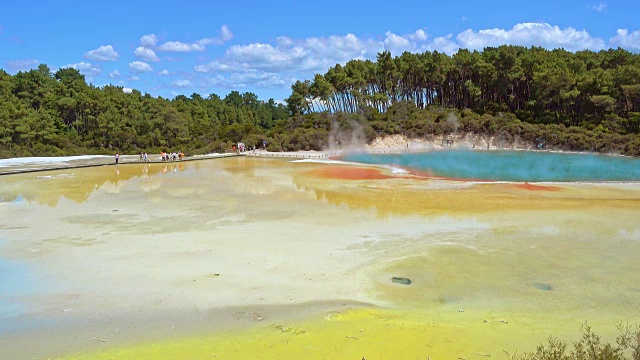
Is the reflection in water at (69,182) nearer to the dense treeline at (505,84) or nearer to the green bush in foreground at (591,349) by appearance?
the green bush in foreground at (591,349)

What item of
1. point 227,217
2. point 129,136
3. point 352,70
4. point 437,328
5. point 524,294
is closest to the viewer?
point 437,328

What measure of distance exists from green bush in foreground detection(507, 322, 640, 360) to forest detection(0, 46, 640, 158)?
46.9 m

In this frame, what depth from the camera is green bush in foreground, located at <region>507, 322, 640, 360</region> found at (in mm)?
5449

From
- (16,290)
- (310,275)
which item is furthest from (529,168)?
(16,290)

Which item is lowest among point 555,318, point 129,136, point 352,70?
point 555,318

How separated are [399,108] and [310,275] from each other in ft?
190

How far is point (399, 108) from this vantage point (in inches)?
2623

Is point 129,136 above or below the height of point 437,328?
above

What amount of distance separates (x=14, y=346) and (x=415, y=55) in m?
73.6

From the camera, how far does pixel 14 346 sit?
768cm

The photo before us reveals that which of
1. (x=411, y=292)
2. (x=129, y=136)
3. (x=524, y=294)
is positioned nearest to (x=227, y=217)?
(x=411, y=292)

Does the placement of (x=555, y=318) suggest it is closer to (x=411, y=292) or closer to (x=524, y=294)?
(x=524, y=294)

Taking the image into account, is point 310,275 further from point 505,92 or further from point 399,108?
point 505,92

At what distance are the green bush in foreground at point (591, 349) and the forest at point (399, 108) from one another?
46.9 metres
